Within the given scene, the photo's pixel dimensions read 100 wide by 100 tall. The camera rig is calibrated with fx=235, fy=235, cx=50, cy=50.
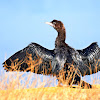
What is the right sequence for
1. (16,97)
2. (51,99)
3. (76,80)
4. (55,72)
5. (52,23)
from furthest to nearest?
(52,23), (76,80), (55,72), (51,99), (16,97)

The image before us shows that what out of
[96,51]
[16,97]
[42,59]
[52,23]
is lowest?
[16,97]

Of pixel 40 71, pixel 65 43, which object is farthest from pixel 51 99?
pixel 65 43

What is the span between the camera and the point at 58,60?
7734mm

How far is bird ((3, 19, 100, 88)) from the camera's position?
7.75m

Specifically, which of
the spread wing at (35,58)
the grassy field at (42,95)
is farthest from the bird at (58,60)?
the grassy field at (42,95)

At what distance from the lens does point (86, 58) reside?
850 centimetres

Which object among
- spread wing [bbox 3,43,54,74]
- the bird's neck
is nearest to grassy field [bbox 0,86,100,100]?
spread wing [bbox 3,43,54,74]

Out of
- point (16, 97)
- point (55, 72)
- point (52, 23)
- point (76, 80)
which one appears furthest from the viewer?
point (52, 23)

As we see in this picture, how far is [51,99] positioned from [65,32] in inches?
142

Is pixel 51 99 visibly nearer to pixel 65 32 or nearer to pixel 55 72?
pixel 55 72

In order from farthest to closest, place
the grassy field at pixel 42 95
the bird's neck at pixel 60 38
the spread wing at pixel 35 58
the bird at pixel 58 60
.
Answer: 1. the bird's neck at pixel 60 38
2. the spread wing at pixel 35 58
3. the bird at pixel 58 60
4. the grassy field at pixel 42 95

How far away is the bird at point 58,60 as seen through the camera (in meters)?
7.75

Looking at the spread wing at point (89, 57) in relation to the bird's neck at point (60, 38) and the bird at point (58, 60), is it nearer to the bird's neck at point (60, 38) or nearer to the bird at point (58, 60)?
the bird at point (58, 60)

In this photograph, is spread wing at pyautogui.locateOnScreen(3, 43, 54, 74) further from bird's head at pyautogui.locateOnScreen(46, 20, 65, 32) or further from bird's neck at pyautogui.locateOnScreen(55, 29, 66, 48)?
bird's head at pyautogui.locateOnScreen(46, 20, 65, 32)
